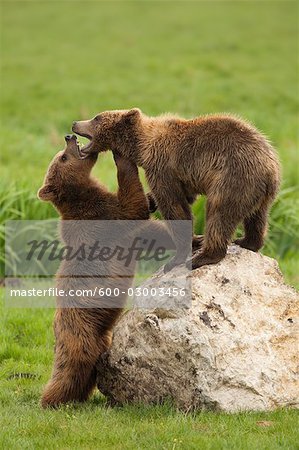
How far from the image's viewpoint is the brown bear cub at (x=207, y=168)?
6496 millimetres

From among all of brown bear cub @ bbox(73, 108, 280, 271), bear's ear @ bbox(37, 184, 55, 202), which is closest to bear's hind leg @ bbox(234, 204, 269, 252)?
brown bear cub @ bbox(73, 108, 280, 271)

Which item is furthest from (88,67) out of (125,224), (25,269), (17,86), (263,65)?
(125,224)

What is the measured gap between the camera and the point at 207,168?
6.71 metres

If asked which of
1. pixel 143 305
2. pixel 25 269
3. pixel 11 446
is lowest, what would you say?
pixel 25 269

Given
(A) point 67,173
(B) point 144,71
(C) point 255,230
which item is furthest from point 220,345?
(B) point 144,71

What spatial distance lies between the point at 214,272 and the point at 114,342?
0.99m

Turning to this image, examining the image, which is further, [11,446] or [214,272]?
[214,272]

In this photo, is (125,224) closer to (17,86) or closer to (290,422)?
(290,422)

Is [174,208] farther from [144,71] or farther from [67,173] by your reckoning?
[144,71]

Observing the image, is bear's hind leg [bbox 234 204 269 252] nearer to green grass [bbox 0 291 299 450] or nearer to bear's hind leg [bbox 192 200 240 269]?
bear's hind leg [bbox 192 200 240 269]

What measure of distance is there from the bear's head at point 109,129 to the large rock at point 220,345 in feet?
4.41

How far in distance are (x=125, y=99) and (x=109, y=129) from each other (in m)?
15.2

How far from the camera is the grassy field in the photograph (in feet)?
20.2

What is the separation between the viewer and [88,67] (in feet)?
84.6
